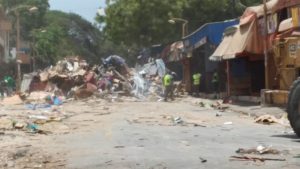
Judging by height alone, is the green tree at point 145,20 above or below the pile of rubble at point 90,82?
above

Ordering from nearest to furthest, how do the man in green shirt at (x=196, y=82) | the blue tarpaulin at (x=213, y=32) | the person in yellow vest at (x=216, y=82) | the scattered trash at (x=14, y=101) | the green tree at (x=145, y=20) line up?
the scattered trash at (x=14, y=101) → the blue tarpaulin at (x=213, y=32) → the person in yellow vest at (x=216, y=82) → the man in green shirt at (x=196, y=82) → the green tree at (x=145, y=20)

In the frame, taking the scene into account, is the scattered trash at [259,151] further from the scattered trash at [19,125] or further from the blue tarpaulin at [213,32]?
the blue tarpaulin at [213,32]

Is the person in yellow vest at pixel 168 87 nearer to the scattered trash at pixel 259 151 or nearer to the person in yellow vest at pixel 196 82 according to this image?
the person in yellow vest at pixel 196 82

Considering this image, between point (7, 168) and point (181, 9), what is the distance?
151 ft

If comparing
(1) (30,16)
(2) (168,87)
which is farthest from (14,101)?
(1) (30,16)

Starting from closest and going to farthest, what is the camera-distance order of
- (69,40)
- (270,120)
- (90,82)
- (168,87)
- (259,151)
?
(259,151), (270,120), (168,87), (90,82), (69,40)

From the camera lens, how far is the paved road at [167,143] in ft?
31.9

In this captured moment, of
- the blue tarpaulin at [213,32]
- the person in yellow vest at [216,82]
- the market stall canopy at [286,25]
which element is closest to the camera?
the market stall canopy at [286,25]

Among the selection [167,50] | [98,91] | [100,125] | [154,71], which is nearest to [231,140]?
[100,125]

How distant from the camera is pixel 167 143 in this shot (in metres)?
12.6

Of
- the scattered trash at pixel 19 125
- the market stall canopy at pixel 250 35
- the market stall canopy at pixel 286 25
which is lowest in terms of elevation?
the scattered trash at pixel 19 125

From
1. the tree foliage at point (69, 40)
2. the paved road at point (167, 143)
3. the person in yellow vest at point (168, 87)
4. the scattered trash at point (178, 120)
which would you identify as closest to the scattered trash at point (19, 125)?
the paved road at point (167, 143)

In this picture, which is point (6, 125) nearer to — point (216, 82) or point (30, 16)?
point (216, 82)

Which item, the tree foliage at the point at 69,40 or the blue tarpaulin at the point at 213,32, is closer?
the blue tarpaulin at the point at 213,32
